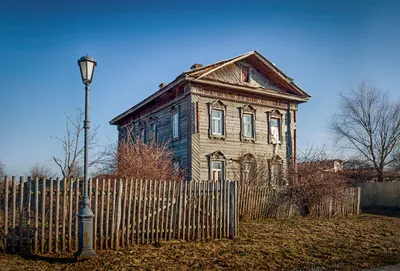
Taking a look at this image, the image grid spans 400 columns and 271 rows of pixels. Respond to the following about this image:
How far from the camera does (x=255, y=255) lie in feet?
26.0

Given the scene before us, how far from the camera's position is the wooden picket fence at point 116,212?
7531 mm

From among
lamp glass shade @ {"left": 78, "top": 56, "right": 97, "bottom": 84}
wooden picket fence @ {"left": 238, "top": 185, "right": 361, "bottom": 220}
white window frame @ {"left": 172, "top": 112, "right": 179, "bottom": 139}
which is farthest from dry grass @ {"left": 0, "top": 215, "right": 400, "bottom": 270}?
white window frame @ {"left": 172, "top": 112, "right": 179, "bottom": 139}

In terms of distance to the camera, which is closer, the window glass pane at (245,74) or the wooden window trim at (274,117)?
the window glass pane at (245,74)

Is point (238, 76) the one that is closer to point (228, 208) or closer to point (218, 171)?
point (218, 171)

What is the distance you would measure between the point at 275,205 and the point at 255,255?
25.0 feet

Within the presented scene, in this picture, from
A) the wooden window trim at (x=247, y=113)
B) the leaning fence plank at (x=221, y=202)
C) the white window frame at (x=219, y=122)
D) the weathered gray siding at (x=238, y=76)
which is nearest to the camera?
the leaning fence plank at (x=221, y=202)

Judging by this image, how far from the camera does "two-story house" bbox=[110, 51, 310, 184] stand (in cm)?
2022

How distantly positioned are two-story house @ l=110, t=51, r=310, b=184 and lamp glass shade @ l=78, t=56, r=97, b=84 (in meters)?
11.7

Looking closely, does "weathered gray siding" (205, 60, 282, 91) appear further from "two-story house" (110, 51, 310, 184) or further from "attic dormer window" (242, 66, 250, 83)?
"attic dormer window" (242, 66, 250, 83)

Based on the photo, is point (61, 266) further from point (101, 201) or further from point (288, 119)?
point (288, 119)

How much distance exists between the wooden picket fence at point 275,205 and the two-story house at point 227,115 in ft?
12.1

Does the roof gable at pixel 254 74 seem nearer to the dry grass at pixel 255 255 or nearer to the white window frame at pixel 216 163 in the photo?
the white window frame at pixel 216 163

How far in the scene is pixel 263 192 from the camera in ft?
49.0

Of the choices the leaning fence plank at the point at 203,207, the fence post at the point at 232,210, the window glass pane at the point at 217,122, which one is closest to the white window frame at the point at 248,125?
the window glass pane at the point at 217,122
